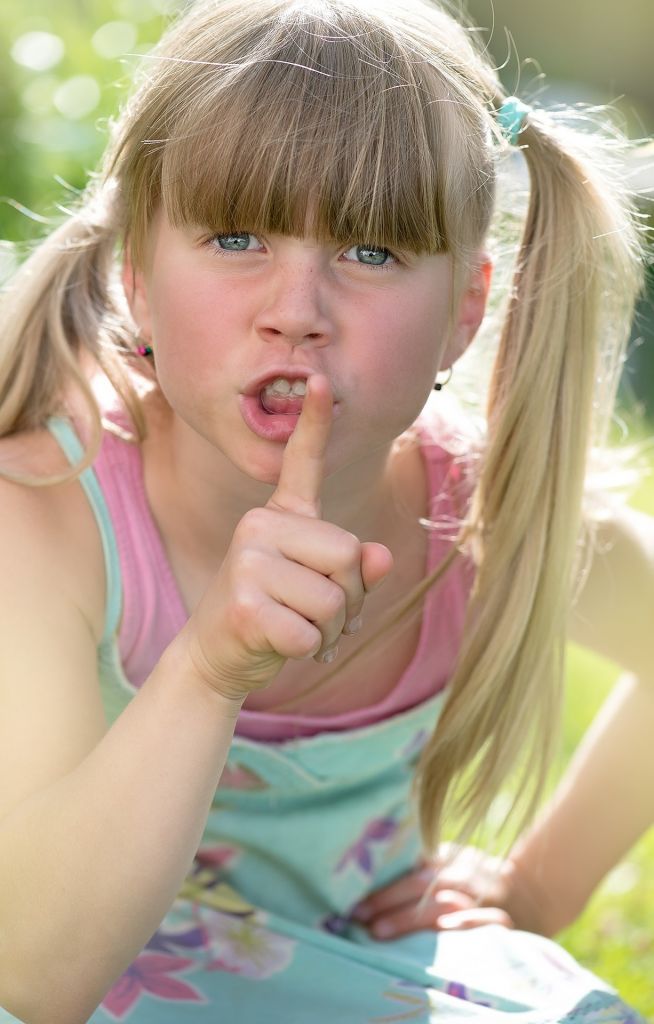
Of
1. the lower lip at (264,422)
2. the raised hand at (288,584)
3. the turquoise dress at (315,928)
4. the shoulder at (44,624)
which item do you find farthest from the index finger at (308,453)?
the turquoise dress at (315,928)

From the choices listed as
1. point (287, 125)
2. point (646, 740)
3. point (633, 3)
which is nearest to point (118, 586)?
point (287, 125)

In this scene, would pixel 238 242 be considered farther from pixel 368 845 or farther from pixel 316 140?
pixel 368 845

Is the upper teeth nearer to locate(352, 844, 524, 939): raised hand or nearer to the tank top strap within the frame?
the tank top strap

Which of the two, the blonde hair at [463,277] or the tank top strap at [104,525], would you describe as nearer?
the blonde hair at [463,277]

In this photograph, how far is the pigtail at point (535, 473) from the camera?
152 centimetres

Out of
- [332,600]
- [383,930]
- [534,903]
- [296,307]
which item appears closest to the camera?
[332,600]

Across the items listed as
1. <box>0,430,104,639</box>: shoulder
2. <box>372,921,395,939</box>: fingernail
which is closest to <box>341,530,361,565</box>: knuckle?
<box>0,430,104,639</box>: shoulder

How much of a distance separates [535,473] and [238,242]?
46 cm

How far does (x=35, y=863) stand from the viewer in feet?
3.76

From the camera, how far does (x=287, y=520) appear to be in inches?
43.1

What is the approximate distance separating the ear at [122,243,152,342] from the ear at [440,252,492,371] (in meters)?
0.31

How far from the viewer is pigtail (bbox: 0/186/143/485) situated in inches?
59.2

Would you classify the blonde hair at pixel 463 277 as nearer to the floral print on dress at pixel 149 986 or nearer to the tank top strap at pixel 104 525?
the tank top strap at pixel 104 525

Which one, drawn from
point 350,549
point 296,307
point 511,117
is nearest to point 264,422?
point 296,307
